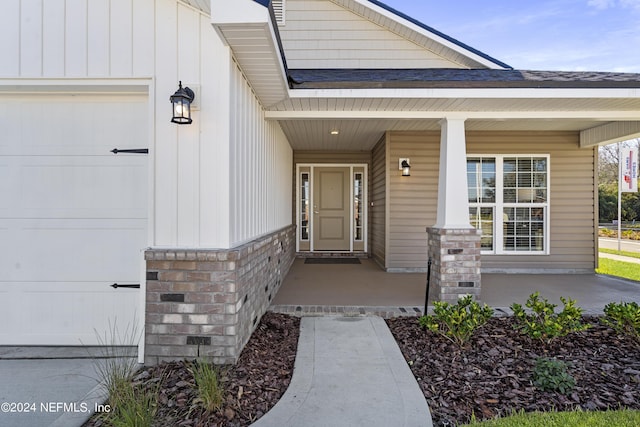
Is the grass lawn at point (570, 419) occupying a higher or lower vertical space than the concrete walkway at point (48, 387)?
higher

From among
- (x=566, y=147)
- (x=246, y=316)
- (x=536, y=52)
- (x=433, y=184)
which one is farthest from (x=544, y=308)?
(x=536, y=52)

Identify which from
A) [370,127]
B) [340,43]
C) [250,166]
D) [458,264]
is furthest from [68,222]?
[340,43]

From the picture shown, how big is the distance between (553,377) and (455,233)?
6.67ft

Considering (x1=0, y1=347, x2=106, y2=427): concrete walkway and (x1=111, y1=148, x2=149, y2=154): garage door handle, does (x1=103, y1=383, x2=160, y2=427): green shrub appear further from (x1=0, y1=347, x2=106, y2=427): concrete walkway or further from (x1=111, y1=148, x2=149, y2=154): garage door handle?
(x1=111, y1=148, x2=149, y2=154): garage door handle

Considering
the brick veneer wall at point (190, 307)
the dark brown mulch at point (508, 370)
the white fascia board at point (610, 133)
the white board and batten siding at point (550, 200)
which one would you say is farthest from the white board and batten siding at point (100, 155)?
the white fascia board at point (610, 133)

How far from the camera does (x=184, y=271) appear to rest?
265cm

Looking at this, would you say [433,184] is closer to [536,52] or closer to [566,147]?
[566,147]

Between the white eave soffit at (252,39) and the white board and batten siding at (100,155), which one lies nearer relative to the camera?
the white eave soffit at (252,39)

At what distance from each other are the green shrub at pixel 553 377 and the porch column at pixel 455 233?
1.71 m

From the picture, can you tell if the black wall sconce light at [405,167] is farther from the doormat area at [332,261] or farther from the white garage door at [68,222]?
the white garage door at [68,222]

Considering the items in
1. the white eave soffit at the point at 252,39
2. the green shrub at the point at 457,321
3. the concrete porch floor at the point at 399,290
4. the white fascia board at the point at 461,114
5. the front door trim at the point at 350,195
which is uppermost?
the white eave soffit at the point at 252,39

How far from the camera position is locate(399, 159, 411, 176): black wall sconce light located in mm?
6086

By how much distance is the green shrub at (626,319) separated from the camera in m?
2.93

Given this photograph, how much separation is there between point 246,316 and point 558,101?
4028 mm
